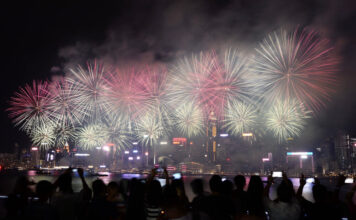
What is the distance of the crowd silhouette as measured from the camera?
5316 millimetres

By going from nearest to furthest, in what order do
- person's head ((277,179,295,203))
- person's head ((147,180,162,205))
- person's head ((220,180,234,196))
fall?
1. person's head ((220,180,234,196))
2. person's head ((277,179,295,203))
3. person's head ((147,180,162,205))

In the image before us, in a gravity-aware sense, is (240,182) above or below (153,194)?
above

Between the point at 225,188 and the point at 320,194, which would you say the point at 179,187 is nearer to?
the point at 225,188

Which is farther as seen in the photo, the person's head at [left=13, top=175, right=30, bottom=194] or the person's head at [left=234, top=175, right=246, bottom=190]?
the person's head at [left=234, top=175, right=246, bottom=190]

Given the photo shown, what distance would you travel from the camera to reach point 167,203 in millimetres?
5531

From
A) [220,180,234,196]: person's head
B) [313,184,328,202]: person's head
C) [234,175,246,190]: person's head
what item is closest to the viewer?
[313,184,328,202]: person's head

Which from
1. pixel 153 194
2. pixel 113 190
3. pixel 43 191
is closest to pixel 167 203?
pixel 153 194

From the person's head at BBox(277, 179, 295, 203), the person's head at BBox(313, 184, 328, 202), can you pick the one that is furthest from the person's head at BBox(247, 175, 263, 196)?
the person's head at BBox(313, 184, 328, 202)

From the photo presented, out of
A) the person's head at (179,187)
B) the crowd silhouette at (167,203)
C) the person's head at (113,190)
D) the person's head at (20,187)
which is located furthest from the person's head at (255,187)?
the person's head at (20,187)

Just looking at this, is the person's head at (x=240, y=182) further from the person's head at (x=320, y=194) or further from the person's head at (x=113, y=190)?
the person's head at (x=113, y=190)

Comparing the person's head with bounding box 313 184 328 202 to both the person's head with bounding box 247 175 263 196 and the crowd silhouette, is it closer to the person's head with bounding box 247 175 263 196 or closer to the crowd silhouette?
the crowd silhouette

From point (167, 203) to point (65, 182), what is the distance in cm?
276

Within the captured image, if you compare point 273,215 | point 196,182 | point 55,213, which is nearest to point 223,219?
point 196,182

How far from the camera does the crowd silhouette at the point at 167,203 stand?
532cm
